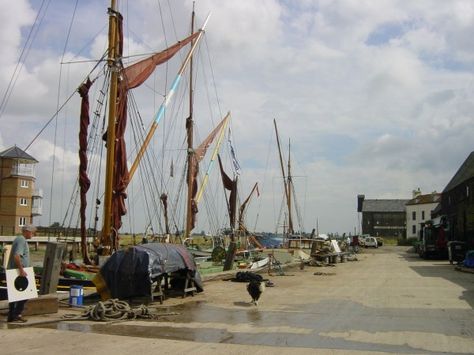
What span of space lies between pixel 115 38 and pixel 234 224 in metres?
24.5

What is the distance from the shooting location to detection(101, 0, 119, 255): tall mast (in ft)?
68.4

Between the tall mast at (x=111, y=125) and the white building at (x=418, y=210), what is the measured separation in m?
93.8

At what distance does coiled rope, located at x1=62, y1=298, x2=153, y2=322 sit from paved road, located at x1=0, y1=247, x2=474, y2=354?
44 centimetres

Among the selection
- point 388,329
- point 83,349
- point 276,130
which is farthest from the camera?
point 276,130

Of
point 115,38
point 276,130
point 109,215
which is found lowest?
point 109,215

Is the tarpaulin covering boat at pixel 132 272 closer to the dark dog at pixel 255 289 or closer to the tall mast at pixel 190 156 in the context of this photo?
the dark dog at pixel 255 289

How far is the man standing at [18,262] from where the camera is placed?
11414 millimetres

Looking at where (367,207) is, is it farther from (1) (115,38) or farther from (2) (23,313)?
(2) (23,313)

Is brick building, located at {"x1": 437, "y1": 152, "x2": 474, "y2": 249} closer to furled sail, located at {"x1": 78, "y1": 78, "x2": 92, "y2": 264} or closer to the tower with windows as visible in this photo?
furled sail, located at {"x1": 78, "y1": 78, "x2": 92, "y2": 264}

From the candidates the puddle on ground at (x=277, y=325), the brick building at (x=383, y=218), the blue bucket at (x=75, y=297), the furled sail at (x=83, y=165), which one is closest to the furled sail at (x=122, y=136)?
the furled sail at (x=83, y=165)

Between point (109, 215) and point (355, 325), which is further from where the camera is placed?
point (109, 215)

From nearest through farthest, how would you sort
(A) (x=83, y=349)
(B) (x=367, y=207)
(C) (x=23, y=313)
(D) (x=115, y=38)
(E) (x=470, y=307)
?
(A) (x=83, y=349) → (C) (x=23, y=313) → (E) (x=470, y=307) → (D) (x=115, y=38) → (B) (x=367, y=207)

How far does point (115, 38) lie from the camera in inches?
886

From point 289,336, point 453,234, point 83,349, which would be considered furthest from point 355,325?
point 453,234
